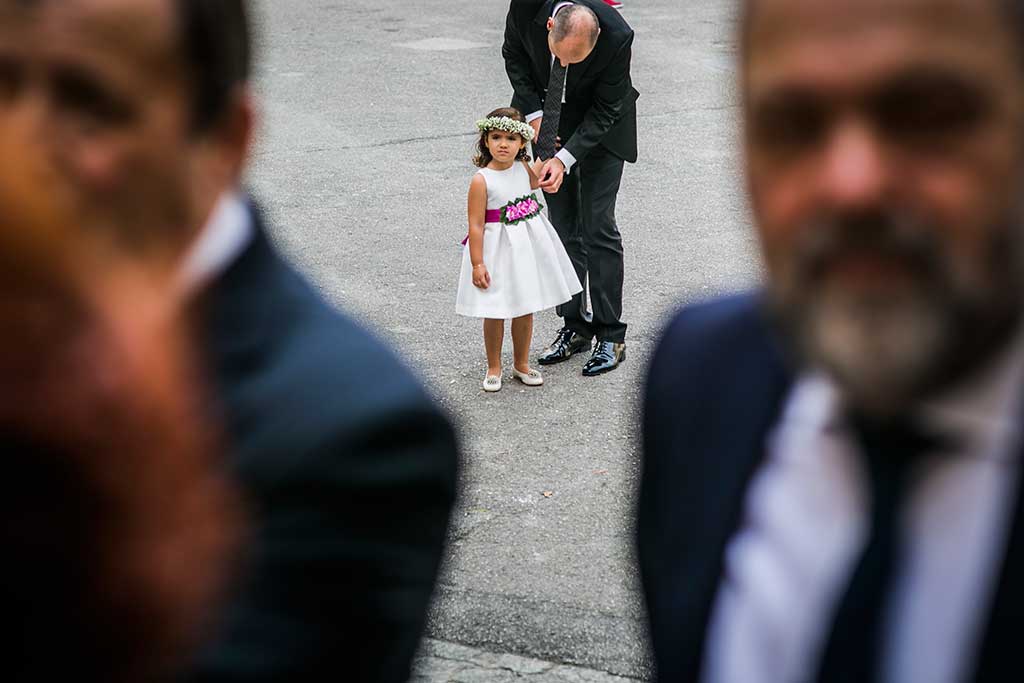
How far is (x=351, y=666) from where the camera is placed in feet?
5.11

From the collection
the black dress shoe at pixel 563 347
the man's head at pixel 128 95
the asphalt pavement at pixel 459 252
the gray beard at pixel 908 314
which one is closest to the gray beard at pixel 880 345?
the gray beard at pixel 908 314

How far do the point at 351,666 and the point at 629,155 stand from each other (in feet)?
16.9

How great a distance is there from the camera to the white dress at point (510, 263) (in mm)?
6027

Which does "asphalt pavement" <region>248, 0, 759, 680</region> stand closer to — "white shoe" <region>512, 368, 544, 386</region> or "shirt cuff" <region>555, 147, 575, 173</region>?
"white shoe" <region>512, 368, 544, 386</region>

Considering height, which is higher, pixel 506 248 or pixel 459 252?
pixel 506 248

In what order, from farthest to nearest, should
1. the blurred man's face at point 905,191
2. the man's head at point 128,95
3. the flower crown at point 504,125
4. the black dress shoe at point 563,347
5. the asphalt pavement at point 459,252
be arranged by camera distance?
the black dress shoe at point 563,347 → the flower crown at point 504,125 → the asphalt pavement at point 459,252 → the man's head at point 128,95 → the blurred man's face at point 905,191

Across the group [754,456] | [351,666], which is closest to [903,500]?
[754,456]

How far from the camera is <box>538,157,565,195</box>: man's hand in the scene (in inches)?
241

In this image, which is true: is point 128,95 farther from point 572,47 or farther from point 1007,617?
point 572,47

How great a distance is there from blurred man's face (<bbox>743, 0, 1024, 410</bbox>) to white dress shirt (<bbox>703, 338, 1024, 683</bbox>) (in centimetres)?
8

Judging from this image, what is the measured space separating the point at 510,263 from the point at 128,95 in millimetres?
4620

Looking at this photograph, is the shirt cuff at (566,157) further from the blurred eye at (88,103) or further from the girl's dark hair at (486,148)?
the blurred eye at (88,103)

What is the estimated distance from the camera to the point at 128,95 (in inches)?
57.8

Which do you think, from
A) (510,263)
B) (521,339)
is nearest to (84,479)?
(510,263)
